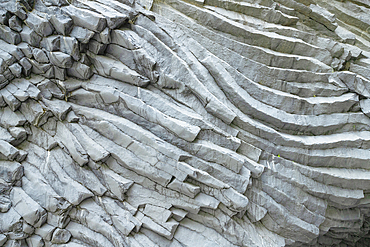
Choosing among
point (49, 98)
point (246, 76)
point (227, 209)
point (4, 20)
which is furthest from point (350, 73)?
point (4, 20)

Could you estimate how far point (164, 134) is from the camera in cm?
1028

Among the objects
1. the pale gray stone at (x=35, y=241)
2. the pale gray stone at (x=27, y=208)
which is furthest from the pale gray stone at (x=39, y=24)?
the pale gray stone at (x=35, y=241)

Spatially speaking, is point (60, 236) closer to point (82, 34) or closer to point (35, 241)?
point (35, 241)

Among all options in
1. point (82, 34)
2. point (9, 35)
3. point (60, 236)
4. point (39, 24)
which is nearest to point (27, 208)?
point (60, 236)

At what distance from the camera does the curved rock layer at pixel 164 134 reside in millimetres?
9859

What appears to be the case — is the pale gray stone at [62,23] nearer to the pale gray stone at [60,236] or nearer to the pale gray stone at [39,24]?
the pale gray stone at [39,24]

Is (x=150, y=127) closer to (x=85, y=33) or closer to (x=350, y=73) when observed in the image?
(x=85, y=33)

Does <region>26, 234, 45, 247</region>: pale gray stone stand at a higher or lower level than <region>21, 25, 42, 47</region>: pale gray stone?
lower

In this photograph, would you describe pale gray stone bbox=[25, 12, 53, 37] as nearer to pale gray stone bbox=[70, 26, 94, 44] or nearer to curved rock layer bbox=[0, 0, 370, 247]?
curved rock layer bbox=[0, 0, 370, 247]

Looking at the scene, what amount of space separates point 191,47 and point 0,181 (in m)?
8.76

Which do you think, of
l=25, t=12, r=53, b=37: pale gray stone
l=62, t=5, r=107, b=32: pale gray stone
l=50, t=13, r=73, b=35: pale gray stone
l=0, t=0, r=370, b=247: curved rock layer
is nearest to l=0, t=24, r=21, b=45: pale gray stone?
l=0, t=0, r=370, b=247: curved rock layer

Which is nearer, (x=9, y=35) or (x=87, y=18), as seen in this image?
(x=87, y=18)

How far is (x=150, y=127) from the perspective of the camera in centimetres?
1042

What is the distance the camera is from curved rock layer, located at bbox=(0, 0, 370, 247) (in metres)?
9.86
